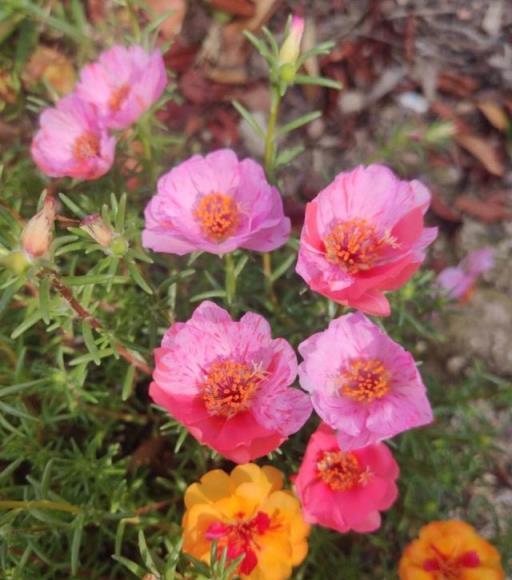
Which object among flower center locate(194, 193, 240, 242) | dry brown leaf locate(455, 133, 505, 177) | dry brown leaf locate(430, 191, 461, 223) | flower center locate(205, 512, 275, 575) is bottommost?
dry brown leaf locate(430, 191, 461, 223)

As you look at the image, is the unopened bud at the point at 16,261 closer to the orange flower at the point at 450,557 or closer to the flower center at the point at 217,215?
the flower center at the point at 217,215

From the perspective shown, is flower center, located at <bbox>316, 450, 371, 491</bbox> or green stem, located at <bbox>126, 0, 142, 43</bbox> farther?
green stem, located at <bbox>126, 0, 142, 43</bbox>

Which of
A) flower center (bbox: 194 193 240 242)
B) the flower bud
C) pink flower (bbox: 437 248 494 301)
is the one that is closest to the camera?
the flower bud

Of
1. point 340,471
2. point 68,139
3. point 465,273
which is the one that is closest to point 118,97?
point 68,139

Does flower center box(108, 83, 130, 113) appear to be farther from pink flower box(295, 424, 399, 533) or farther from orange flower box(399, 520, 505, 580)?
orange flower box(399, 520, 505, 580)

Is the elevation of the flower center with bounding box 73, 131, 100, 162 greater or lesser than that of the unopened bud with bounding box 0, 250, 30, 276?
lesser

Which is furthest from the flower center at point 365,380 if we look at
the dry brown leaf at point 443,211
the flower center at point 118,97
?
the dry brown leaf at point 443,211

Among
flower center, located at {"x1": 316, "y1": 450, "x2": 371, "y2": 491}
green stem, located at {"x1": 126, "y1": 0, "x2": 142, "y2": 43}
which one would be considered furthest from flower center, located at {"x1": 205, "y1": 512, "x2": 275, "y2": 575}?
green stem, located at {"x1": 126, "y1": 0, "x2": 142, "y2": 43}

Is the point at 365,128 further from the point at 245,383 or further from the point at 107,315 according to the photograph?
the point at 245,383
